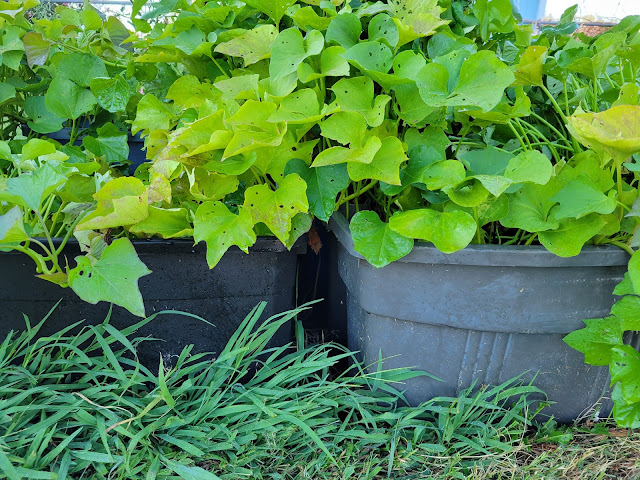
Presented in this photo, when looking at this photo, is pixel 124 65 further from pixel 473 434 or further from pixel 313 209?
pixel 473 434

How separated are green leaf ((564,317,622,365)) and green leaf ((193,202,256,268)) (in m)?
0.43

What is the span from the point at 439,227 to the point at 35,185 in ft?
1.57

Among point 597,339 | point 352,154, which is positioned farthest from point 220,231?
point 597,339

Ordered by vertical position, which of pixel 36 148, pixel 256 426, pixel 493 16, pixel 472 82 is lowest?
pixel 256 426

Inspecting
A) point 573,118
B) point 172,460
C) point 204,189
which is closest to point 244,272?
point 204,189

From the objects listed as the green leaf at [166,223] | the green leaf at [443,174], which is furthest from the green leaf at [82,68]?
the green leaf at [443,174]

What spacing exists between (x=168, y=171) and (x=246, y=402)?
0.33 m

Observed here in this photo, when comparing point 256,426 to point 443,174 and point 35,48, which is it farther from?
point 35,48

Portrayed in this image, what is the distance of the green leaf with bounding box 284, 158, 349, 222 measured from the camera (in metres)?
0.64

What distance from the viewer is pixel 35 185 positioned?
1.90 ft

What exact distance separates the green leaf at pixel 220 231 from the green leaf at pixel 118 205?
0.07 metres

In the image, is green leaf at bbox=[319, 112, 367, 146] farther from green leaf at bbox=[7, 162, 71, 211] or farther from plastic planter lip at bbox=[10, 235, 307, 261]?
green leaf at bbox=[7, 162, 71, 211]

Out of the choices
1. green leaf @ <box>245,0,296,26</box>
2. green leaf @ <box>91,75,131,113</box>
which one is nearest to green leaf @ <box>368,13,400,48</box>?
green leaf @ <box>245,0,296,26</box>

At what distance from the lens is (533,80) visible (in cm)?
67
